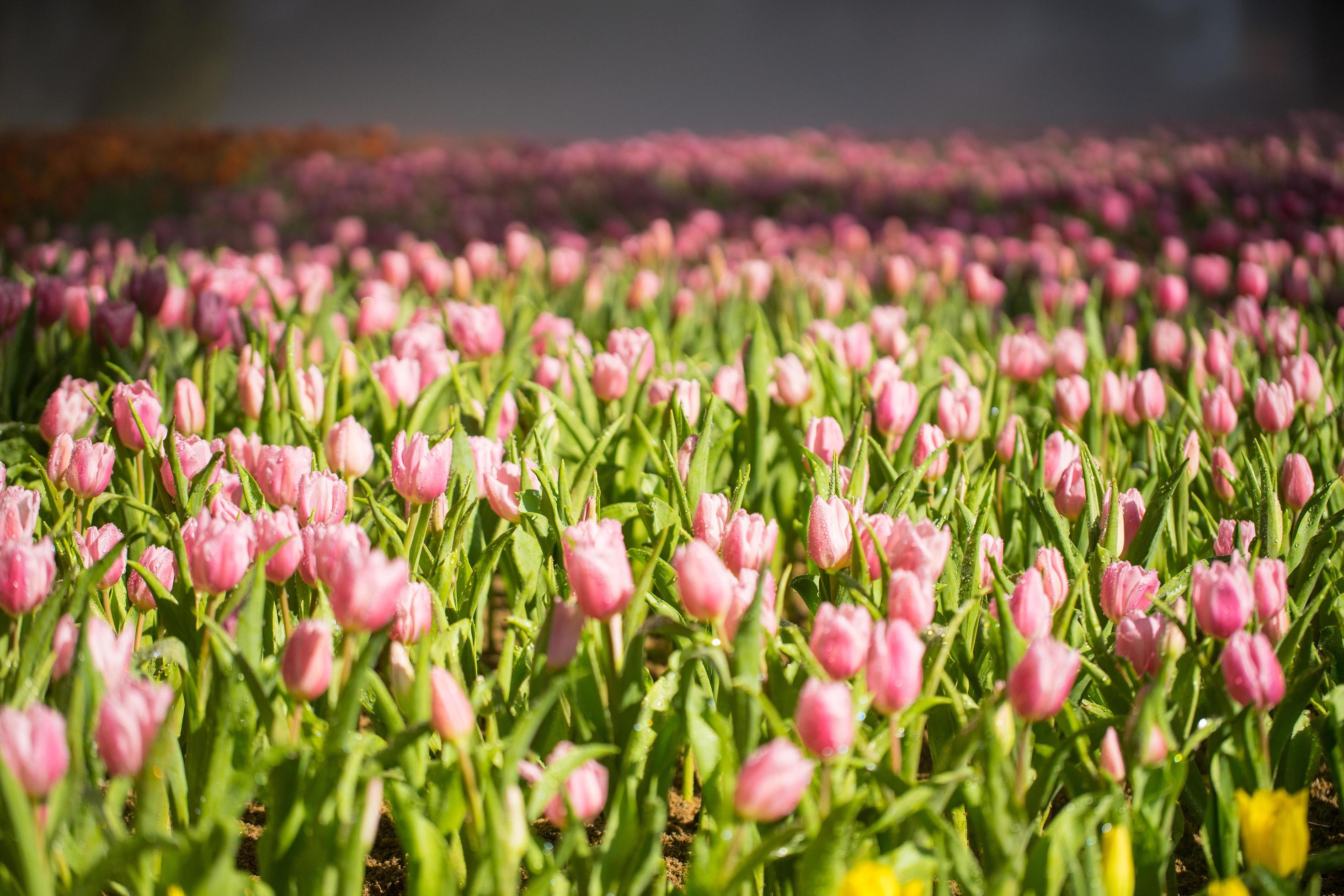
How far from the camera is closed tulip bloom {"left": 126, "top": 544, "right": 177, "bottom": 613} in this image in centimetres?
124

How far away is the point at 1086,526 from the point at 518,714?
0.84 metres

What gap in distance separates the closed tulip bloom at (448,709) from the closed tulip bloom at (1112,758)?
2.01 feet

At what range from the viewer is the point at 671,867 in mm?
1371

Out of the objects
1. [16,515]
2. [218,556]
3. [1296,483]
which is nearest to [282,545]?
[218,556]

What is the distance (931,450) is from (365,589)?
925mm

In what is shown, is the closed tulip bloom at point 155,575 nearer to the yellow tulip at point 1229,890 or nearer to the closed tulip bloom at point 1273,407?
the yellow tulip at point 1229,890

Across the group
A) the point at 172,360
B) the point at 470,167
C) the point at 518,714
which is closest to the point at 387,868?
the point at 518,714

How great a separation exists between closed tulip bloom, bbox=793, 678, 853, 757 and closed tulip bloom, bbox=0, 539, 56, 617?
2.49 feet

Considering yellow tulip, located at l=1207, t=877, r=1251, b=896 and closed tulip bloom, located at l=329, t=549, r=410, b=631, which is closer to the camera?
yellow tulip, located at l=1207, t=877, r=1251, b=896

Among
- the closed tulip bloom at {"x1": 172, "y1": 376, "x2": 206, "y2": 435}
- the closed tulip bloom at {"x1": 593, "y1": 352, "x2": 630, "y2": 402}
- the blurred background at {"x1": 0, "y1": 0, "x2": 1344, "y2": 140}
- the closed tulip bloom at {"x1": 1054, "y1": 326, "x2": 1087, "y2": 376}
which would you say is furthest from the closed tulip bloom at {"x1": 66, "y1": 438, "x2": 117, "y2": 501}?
the blurred background at {"x1": 0, "y1": 0, "x2": 1344, "y2": 140}

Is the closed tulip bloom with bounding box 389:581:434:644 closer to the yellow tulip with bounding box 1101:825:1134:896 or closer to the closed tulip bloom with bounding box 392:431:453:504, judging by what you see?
the closed tulip bloom with bounding box 392:431:453:504

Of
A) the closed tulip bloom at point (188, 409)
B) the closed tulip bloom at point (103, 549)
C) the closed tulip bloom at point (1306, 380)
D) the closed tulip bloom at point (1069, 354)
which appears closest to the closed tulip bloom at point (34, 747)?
the closed tulip bloom at point (103, 549)

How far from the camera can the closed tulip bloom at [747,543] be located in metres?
1.21

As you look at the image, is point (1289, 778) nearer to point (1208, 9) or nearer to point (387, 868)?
point (387, 868)
